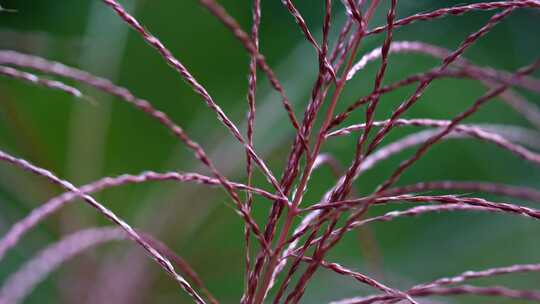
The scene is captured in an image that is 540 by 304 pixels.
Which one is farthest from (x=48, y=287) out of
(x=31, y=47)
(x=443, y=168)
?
(x=443, y=168)

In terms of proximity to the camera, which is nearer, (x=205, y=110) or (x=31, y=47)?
(x=31, y=47)

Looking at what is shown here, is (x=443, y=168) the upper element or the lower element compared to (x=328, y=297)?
upper

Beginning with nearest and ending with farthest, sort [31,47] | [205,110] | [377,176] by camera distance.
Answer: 1. [31,47]
2. [205,110]
3. [377,176]

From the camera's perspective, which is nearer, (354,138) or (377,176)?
(354,138)

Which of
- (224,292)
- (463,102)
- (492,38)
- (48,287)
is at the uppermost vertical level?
(492,38)

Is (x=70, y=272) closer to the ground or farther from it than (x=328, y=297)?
closer to the ground

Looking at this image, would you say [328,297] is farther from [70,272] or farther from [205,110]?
[205,110]

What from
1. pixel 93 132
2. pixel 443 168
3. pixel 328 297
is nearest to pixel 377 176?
pixel 443 168

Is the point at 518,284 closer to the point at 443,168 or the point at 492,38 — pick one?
the point at 443,168

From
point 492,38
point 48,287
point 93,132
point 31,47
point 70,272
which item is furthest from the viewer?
point 492,38
